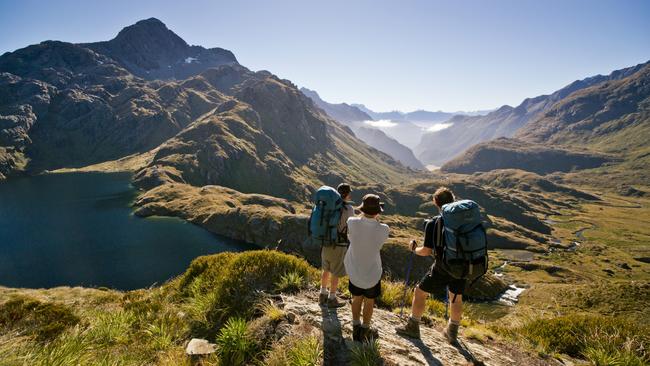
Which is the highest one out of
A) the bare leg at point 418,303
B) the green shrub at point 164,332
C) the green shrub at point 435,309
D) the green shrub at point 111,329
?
the bare leg at point 418,303

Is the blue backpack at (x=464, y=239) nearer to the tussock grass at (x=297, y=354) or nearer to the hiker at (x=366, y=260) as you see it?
the hiker at (x=366, y=260)

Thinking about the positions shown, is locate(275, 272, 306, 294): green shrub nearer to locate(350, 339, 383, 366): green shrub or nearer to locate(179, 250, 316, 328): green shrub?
locate(179, 250, 316, 328): green shrub

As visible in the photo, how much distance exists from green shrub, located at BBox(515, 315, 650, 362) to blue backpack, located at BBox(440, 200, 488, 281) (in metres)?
3.77

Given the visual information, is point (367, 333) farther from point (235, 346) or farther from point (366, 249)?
point (235, 346)

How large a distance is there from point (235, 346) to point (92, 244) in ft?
387

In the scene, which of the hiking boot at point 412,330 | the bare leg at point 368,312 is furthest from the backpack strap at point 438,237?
the bare leg at point 368,312

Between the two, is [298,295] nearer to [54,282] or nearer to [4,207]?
[54,282]

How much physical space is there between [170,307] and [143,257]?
3666 inches

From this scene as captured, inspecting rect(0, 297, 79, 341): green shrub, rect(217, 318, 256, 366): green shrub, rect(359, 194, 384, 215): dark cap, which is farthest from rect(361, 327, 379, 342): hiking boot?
rect(0, 297, 79, 341): green shrub

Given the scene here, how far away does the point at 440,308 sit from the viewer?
12.3 meters

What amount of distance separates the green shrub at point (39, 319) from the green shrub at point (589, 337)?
44.6 feet

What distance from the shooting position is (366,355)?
7.01 metres

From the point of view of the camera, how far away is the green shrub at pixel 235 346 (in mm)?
7793

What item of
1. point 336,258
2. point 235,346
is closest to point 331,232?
point 336,258
